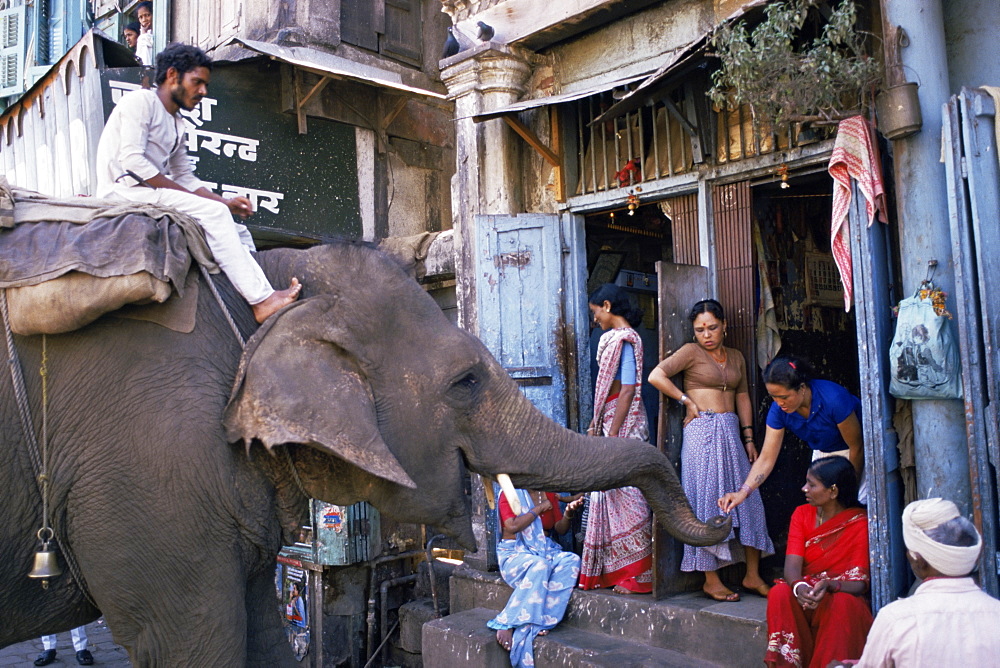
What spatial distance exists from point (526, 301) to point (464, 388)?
3.69 m

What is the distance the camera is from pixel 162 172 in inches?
125

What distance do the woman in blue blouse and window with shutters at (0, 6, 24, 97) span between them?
433 inches

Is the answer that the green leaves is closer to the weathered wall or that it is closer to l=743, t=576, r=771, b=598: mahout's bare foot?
the weathered wall

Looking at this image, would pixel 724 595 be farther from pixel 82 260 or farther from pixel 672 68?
pixel 82 260

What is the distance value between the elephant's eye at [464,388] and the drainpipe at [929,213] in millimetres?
2291

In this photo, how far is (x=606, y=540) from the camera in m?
5.42

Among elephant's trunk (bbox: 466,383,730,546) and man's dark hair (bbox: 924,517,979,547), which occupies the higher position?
elephant's trunk (bbox: 466,383,730,546)

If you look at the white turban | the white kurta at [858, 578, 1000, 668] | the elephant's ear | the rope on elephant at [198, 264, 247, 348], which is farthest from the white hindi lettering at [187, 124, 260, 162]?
the white kurta at [858, 578, 1000, 668]

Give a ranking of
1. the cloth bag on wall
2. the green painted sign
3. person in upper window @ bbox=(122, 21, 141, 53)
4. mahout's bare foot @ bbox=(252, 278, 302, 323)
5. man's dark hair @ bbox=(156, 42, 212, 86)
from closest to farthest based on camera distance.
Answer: mahout's bare foot @ bbox=(252, 278, 302, 323) < man's dark hair @ bbox=(156, 42, 212, 86) < the cloth bag on wall < the green painted sign < person in upper window @ bbox=(122, 21, 141, 53)

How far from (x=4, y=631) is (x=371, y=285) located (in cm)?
140

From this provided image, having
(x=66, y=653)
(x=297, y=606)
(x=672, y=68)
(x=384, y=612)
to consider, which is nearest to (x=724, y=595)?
(x=672, y=68)

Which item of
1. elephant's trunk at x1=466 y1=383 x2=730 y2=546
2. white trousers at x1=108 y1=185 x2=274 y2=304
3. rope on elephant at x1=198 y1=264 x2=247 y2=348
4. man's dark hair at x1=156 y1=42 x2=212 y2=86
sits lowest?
elephant's trunk at x1=466 y1=383 x2=730 y2=546

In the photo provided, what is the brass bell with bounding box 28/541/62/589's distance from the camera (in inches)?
89.5

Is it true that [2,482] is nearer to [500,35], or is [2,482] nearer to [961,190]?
[961,190]
